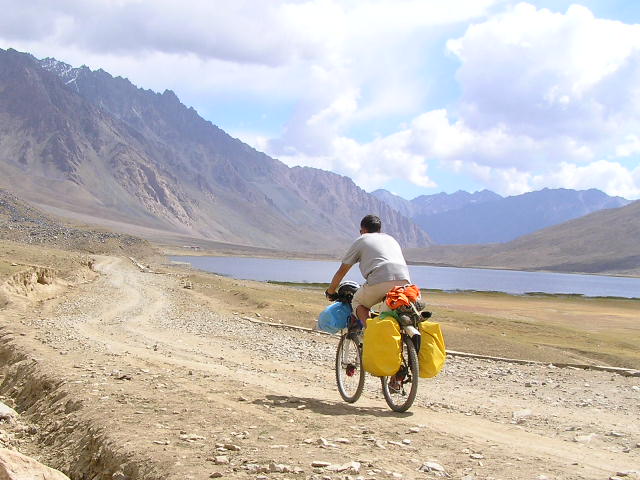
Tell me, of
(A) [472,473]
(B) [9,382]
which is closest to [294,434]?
(A) [472,473]

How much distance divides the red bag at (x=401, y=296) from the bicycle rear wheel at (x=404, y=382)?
45 centimetres

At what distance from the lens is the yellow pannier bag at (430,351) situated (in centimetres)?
824

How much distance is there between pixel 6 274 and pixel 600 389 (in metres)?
26.1

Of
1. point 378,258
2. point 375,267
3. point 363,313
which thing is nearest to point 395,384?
point 363,313

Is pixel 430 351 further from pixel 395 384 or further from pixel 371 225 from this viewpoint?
pixel 371 225

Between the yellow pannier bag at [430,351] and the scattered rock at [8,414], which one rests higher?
the yellow pannier bag at [430,351]

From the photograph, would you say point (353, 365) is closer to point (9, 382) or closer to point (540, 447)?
A: point (540, 447)

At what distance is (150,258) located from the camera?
11225 centimetres

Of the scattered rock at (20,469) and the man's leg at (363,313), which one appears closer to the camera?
the scattered rock at (20,469)

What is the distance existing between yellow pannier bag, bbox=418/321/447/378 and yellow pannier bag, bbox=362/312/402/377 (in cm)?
31

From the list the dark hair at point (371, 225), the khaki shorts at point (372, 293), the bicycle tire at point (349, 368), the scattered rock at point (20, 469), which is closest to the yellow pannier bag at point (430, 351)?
the khaki shorts at point (372, 293)

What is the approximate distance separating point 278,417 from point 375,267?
2.26 metres

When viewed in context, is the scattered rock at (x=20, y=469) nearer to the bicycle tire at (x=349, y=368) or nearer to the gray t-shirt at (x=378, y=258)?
the bicycle tire at (x=349, y=368)

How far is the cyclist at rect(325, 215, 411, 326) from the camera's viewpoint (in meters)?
8.52
